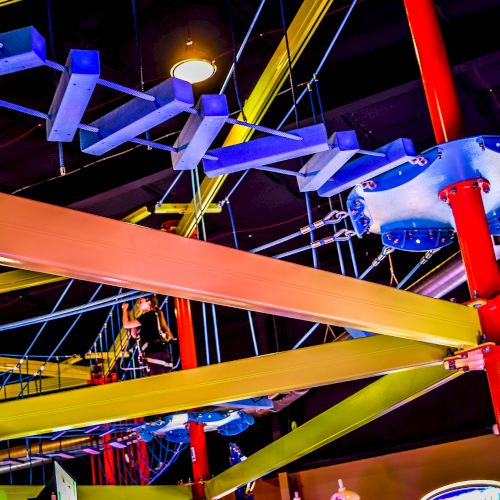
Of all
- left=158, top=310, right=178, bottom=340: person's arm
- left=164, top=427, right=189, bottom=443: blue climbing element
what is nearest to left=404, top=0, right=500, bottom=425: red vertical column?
left=158, top=310, right=178, bottom=340: person's arm

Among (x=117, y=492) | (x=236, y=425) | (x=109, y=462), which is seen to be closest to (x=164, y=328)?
(x=236, y=425)

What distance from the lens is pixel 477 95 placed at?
10.6 m

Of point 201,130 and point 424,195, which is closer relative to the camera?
point 201,130

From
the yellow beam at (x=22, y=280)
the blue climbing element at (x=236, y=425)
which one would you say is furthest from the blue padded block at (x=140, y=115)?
the blue climbing element at (x=236, y=425)

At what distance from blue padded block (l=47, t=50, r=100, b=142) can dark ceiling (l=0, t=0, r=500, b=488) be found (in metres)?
2.41

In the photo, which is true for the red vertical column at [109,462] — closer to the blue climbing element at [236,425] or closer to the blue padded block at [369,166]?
the blue climbing element at [236,425]

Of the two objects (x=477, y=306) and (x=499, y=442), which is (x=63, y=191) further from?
(x=499, y=442)

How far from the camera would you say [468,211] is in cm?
588

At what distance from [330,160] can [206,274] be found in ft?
4.30

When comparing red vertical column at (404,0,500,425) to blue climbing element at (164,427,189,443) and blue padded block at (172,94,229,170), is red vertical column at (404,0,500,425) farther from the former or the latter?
blue climbing element at (164,427,189,443)

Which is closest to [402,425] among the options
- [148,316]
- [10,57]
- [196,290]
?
[148,316]

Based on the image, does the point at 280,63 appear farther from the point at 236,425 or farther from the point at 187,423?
the point at 236,425

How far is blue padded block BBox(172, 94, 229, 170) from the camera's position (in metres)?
4.40

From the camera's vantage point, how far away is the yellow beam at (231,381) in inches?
251
